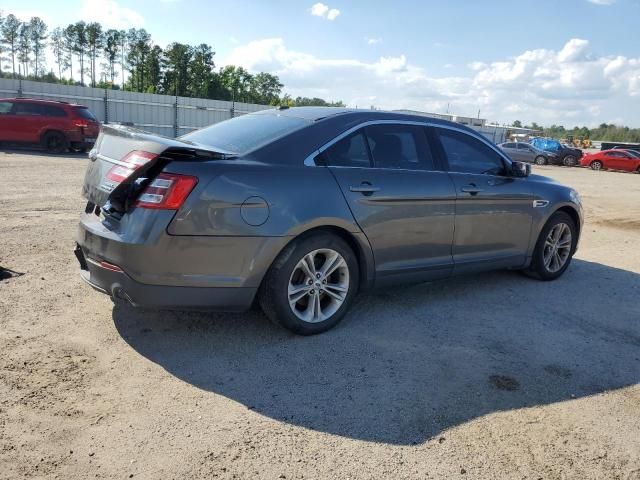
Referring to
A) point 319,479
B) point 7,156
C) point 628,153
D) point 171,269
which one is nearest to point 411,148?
point 171,269

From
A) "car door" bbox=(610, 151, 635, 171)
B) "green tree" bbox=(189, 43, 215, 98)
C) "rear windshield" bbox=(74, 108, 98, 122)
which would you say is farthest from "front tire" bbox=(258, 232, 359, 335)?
"green tree" bbox=(189, 43, 215, 98)

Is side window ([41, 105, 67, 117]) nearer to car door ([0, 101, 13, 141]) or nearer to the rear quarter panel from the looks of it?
car door ([0, 101, 13, 141])

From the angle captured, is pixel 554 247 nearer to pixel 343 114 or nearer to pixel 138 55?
pixel 343 114

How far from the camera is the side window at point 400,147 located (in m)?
4.50

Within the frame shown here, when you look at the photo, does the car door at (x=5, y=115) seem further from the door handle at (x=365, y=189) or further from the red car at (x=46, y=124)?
the door handle at (x=365, y=189)

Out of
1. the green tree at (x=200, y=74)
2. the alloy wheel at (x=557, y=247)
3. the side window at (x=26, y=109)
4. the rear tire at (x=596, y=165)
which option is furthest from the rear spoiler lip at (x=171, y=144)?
the green tree at (x=200, y=74)

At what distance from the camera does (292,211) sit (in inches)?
149

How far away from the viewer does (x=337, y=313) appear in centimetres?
423

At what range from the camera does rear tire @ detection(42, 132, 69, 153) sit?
18.6 m

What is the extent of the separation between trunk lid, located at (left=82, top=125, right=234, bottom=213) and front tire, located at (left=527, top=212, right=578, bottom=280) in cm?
371

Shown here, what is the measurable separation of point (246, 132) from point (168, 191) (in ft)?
3.47

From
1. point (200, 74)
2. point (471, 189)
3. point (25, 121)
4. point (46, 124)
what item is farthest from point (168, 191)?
point (200, 74)

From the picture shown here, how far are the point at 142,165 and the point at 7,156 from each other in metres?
15.1

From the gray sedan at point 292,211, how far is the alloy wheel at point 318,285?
0.03ft
